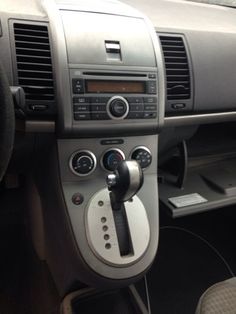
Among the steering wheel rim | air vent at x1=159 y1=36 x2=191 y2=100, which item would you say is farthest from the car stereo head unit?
the steering wheel rim

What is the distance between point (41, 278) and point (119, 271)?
54cm

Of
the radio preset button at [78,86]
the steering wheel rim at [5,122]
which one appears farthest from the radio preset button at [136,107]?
the steering wheel rim at [5,122]

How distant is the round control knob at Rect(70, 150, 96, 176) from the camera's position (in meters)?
0.72

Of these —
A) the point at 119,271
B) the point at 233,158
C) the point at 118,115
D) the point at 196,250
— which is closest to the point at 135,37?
the point at 118,115

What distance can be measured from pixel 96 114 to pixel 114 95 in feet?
0.18

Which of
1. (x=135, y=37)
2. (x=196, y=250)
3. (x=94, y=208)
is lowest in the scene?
(x=196, y=250)

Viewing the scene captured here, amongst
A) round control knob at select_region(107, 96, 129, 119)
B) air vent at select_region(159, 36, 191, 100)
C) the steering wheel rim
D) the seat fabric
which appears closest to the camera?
the steering wheel rim

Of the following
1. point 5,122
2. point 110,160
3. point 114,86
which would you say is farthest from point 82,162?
point 5,122

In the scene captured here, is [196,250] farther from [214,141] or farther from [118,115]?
[118,115]

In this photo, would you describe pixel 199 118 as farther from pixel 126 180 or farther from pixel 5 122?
pixel 5 122

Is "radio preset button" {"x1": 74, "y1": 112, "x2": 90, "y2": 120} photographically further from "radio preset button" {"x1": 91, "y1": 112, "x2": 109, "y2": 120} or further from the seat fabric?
the seat fabric

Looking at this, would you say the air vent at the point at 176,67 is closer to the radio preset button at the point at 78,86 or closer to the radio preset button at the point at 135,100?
the radio preset button at the point at 135,100

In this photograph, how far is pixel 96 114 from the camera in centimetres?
70

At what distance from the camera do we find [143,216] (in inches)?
29.6
